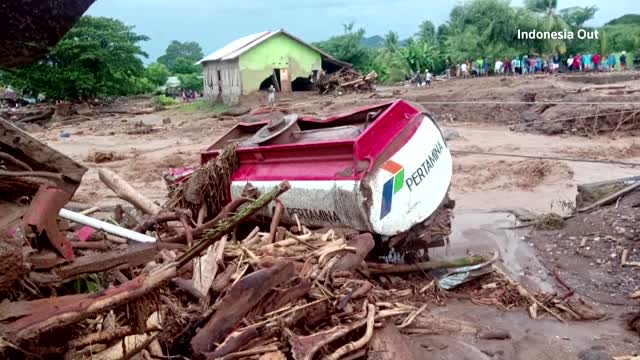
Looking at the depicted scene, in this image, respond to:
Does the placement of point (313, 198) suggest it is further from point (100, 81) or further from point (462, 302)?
point (100, 81)

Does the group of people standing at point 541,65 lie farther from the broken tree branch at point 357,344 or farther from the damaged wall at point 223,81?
the broken tree branch at point 357,344

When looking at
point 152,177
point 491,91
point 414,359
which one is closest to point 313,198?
point 414,359

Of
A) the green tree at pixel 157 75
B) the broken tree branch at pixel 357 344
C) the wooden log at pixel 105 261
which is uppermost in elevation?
the green tree at pixel 157 75

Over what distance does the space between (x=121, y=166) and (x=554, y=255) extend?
12309mm

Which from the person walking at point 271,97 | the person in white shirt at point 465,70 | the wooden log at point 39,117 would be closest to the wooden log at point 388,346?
the person walking at point 271,97

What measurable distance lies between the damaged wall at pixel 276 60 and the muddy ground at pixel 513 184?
358 centimetres

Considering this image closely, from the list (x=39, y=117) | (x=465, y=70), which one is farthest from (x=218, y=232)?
(x=465, y=70)

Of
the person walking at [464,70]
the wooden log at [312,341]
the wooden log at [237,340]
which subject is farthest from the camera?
the person walking at [464,70]

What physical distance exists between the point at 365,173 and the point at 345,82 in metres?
27.0

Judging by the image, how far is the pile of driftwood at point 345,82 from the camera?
31.6 meters

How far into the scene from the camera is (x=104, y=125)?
2886 centimetres

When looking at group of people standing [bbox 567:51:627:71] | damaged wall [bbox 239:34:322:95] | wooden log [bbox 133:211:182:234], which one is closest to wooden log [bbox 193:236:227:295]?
wooden log [bbox 133:211:182:234]

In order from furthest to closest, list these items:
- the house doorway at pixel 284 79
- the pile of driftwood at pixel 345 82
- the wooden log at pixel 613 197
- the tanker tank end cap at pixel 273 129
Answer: the house doorway at pixel 284 79, the pile of driftwood at pixel 345 82, the wooden log at pixel 613 197, the tanker tank end cap at pixel 273 129

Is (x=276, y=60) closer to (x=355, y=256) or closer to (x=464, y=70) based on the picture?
(x=464, y=70)
